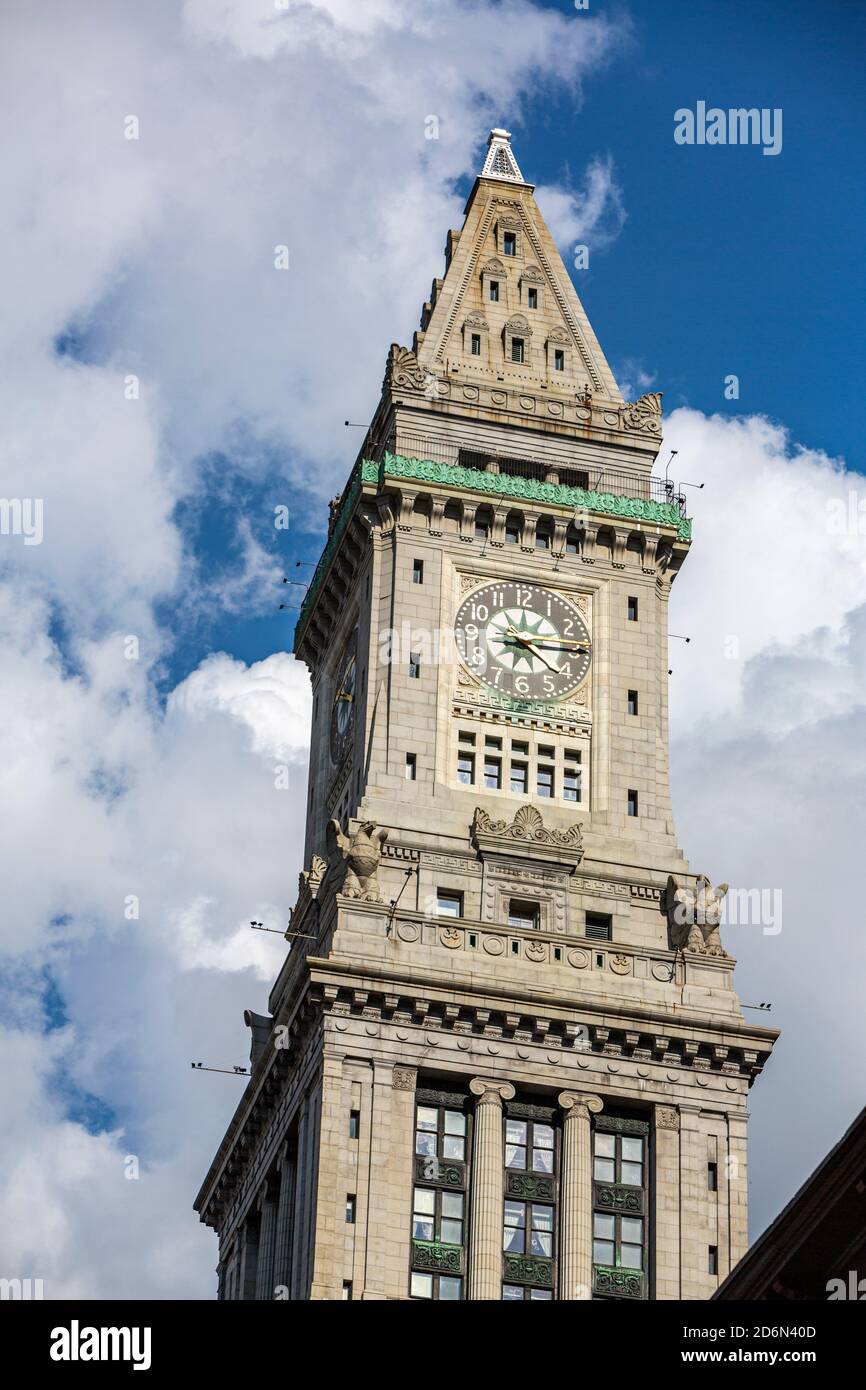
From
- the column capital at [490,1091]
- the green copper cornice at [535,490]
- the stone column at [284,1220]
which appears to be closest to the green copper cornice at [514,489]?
the green copper cornice at [535,490]

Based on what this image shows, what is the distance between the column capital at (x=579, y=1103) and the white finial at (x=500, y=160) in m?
45.5

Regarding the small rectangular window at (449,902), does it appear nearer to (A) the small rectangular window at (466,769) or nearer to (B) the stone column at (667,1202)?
(A) the small rectangular window at (466,769)

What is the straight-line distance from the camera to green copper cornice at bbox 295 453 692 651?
118m

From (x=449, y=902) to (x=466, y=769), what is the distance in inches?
244

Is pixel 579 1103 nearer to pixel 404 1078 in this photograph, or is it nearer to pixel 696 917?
pixel 404 1078

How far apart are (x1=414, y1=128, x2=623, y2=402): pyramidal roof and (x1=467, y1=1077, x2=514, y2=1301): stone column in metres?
32.9

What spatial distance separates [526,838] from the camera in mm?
111000

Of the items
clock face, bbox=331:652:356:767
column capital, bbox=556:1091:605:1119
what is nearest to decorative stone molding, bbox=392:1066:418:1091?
column capital, bbox=556:1091:605:1119

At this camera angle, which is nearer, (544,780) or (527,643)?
(544,780)

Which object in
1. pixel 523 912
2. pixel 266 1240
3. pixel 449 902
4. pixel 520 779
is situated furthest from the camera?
pixel 520 779

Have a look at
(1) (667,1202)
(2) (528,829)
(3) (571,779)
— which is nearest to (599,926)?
(2) (528,829)

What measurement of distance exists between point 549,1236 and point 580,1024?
303 inches

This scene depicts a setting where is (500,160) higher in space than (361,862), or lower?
higher

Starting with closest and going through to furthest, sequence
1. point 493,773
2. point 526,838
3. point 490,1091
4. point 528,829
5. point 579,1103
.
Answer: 1. point 490,1091
2. point 579,1103
3. point 526,838
4. point 528,829
5. point 493,773
